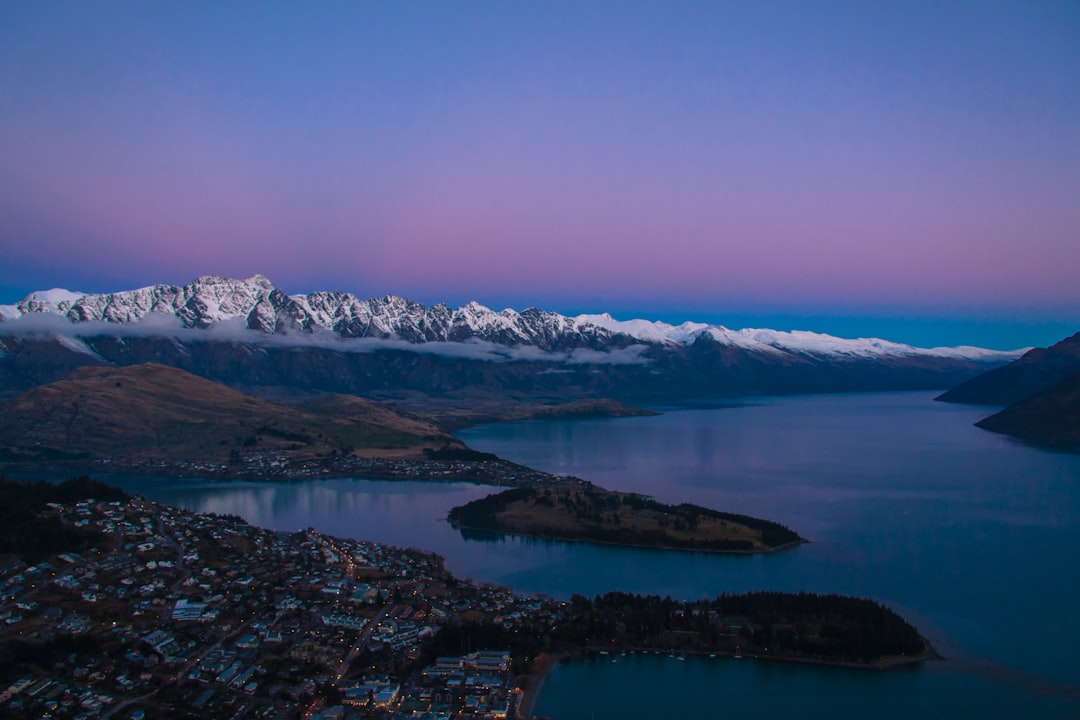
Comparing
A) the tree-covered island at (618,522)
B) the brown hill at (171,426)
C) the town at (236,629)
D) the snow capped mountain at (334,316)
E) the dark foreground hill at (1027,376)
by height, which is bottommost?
the town at (236,629)

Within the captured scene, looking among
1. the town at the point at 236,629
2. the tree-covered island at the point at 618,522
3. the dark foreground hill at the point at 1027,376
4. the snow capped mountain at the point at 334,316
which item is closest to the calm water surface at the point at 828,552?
the tree-covered island at the point at 618,522

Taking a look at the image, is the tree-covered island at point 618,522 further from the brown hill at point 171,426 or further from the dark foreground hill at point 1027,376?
the dark foreground hill at point 1027,376

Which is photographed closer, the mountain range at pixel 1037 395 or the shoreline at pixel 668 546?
the shoreline at pixel 668 546

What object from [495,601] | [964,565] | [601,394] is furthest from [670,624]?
[601,394]

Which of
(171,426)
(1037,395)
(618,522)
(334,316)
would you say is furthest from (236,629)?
(334,316)

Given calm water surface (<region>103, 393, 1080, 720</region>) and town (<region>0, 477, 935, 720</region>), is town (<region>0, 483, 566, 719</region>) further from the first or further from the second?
calm water surface (<region>103, 393, 1080, 720</region>)

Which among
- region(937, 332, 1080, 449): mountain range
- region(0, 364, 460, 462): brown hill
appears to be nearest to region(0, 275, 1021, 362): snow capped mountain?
region(0, 364, 460, 462): brown hill
